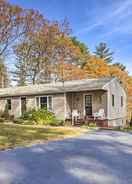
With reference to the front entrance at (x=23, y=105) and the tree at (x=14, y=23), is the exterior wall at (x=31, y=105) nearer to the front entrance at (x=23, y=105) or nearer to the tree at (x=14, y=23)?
the front entrance at (x=23, y=105)

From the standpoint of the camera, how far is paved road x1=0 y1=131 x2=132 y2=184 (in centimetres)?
557

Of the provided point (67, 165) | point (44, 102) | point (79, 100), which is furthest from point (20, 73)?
point (67, 165)

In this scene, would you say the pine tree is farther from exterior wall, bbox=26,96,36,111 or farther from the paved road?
the paved road

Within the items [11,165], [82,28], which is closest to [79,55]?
[82,28]

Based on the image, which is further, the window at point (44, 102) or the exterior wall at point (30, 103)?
the exterior wall at point (30, 103)

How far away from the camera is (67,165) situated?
667cm

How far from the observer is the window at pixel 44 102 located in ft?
82.3

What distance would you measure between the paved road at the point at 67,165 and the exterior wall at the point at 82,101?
45.4 feet

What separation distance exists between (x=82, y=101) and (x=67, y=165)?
56.9 feet

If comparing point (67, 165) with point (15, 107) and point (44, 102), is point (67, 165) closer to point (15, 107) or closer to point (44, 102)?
point (44, 102)

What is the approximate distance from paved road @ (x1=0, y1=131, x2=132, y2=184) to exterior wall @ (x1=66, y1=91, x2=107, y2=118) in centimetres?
1383

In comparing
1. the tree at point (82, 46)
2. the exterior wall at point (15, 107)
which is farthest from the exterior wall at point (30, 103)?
the tree at point (82, 46)

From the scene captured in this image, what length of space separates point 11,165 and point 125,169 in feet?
8.67

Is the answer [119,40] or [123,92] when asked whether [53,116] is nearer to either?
[123,92]
